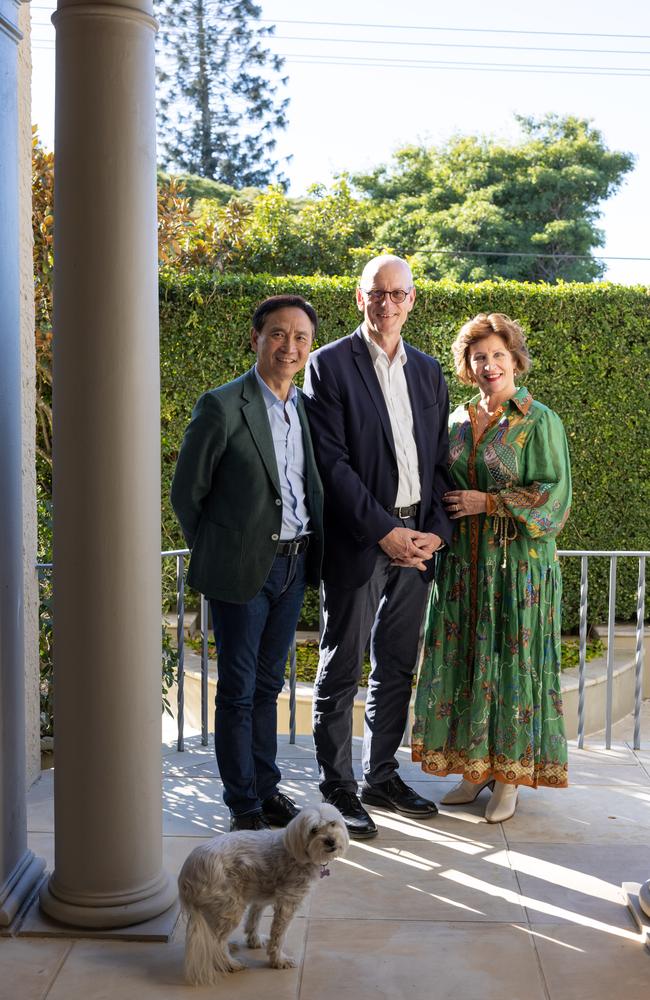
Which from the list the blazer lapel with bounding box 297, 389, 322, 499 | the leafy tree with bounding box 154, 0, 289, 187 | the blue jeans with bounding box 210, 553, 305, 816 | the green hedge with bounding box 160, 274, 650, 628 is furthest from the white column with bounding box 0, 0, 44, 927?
the leafy tree with bounding box 154, 0, 289, 187

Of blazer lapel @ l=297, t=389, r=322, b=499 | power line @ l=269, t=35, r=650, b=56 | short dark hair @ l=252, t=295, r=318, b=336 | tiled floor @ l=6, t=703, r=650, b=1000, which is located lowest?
tiled floor @ l=6, t=703, r=650, b=1000

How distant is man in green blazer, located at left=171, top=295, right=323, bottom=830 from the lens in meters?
2.86

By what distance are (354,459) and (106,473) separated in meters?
0.97

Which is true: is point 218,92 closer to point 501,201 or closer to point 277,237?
point 501,201

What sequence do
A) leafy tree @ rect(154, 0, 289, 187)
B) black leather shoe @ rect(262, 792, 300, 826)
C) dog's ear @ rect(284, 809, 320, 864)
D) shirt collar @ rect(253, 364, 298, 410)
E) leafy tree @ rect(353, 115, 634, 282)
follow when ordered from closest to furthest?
dog's ear @ rect(284, 809, 320, 864) < shirt collar @ rect(253, 364, 298, 410) < black leather shoe @ rect(262, 792, 300, 826) < leafy tree @ rect(353, 115, 634, 282) < leafy tree @ rect(154, 0, 289, 187)

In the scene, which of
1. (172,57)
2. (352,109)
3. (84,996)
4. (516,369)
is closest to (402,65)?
(352,109)

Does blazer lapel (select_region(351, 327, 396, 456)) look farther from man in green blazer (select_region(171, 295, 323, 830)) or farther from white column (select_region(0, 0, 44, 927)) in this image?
white column (select_region(0, 0, 44, 927))

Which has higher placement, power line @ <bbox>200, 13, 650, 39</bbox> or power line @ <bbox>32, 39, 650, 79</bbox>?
power line @ <bbox>200, 13, 650, 39</bbox>

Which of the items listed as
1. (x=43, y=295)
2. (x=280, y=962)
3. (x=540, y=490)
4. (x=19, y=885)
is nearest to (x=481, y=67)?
(x=43, y=295)

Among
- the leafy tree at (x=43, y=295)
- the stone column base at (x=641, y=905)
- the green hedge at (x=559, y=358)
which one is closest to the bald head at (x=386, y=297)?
the stone column base at (x=641, y=905)

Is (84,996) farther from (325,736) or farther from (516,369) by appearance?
(516,369)

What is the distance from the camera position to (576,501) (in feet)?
23.5

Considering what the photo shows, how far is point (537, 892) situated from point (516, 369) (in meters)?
1.55

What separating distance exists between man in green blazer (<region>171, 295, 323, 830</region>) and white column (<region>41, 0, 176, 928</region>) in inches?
17.6
